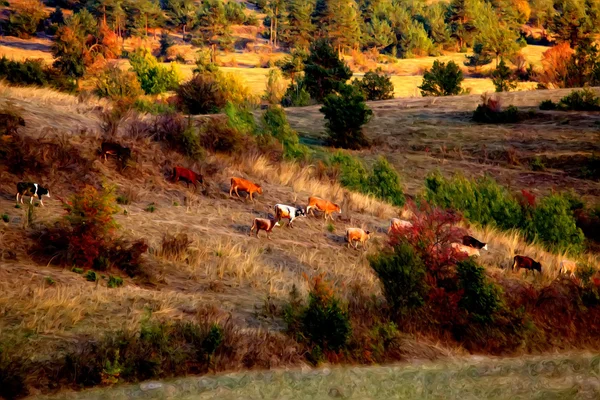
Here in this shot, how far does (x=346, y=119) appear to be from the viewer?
111ft

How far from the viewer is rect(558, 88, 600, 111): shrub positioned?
39656 mm

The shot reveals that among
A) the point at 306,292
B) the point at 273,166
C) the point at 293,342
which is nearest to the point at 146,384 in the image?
the point at 293,342

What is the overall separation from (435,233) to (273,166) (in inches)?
354

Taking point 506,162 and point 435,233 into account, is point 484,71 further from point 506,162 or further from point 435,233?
point 435,233

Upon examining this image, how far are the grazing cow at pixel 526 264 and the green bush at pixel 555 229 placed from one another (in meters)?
4.88

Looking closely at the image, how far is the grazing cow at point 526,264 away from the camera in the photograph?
56.6 feet

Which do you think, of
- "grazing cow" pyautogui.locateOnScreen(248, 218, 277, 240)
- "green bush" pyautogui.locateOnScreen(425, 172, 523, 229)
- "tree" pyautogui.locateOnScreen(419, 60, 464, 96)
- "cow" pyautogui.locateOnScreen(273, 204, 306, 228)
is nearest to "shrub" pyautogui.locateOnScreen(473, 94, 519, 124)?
"tree" pyautogui.locateOnScreen(419, 60, 464, 96)

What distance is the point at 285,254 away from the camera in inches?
632

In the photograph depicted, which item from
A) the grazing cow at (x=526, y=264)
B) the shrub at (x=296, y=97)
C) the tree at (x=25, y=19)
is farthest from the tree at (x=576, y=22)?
the grazing cow at (x=526, y=264)

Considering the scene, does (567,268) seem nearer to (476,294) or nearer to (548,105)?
(476,294)

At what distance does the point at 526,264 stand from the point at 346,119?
17.2m

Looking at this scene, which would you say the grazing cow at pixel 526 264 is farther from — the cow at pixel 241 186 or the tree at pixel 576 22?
the tree at pixel 576 22

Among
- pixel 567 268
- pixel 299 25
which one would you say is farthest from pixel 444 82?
pixel 299 25

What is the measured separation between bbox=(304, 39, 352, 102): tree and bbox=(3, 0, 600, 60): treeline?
3975 centimetres
